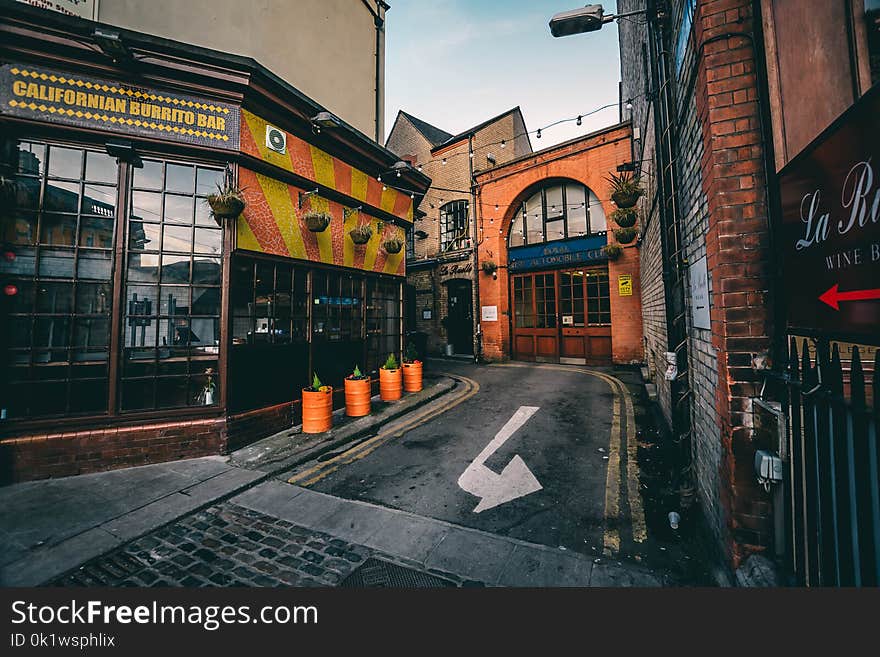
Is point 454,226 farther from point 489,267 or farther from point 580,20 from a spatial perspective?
point 580,20

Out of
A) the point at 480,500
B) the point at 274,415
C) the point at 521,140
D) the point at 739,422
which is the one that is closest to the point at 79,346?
the point at 274,415

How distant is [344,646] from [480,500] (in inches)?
83.7

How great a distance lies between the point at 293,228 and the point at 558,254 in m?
9.72

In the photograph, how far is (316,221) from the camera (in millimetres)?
6422

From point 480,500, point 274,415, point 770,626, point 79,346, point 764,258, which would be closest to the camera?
point 770,626

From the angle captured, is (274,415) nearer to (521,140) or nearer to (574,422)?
(574,422)

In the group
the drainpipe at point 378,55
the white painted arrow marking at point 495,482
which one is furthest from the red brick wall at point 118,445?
the drainpipe at point 378,55

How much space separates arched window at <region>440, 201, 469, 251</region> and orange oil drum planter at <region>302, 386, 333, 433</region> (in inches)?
432

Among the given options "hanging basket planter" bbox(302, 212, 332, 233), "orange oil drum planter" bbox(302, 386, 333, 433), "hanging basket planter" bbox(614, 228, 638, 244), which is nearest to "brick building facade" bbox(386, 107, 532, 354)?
"hanging basket planter" bbox(614, 228, 638, 244)

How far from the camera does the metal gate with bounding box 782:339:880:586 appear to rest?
1.51 m

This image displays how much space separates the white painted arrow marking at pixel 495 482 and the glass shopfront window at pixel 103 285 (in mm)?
4015

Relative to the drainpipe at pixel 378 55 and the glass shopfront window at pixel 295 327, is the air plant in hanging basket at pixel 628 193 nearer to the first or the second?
the glass shopfront window at pixel 295 327

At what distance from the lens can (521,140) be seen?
768 inches

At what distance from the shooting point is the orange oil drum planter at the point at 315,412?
597 cm
